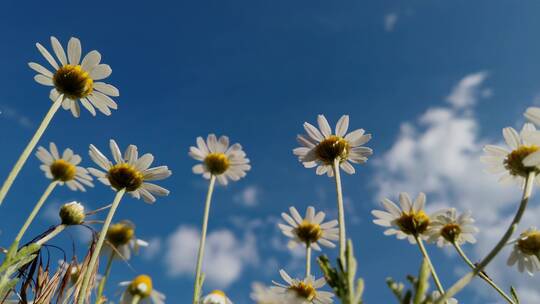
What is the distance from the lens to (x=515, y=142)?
71.9 inches

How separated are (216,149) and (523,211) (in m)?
2.18

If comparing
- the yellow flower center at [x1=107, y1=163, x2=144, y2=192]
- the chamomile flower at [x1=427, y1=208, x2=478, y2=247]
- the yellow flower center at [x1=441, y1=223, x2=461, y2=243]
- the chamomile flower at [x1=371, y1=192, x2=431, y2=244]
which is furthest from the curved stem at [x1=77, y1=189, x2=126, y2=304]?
the yellow flower center at [x1=441, y1=223, x2=461, y2=243]

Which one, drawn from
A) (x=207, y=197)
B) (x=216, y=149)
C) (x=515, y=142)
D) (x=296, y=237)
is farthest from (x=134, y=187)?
(x=515, y=142)

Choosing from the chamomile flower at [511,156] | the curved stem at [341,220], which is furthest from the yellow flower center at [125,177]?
the chamomile flower at [511,156]

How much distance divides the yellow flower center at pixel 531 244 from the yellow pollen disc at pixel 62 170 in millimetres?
3002

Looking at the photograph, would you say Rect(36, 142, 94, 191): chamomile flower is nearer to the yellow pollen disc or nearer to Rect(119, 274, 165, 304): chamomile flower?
the yellow pollen disc

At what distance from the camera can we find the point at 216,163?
3.11 meters

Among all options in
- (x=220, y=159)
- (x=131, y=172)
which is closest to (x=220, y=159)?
(x=220, y=159)

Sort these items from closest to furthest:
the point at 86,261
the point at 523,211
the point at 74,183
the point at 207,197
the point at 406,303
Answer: the point at 406,303 < the point at 523,211 < the point at 86,261 < the point at 207,197 < the point at 74,183

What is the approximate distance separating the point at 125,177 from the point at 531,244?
197 centimetres

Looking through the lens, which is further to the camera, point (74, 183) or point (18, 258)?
point (74, 183)

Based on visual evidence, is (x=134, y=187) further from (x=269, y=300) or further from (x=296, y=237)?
(x=269, y=300)

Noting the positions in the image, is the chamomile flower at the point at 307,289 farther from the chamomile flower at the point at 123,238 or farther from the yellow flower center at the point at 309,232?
the chamomile flower at the point at 123,238

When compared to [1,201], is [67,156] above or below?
above
